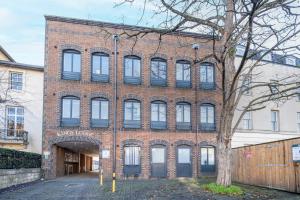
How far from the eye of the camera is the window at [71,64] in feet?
85.8

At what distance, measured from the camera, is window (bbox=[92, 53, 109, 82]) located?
26.7 metres

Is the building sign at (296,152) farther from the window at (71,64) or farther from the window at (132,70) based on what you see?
the window at (71,64)

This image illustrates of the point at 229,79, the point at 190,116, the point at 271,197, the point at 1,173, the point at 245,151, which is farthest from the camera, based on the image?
the point at 190,116

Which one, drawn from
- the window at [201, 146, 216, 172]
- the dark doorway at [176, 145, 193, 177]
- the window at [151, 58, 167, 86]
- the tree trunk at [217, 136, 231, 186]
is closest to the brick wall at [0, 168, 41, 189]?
the dark doorway at [176, 145, 193, 177]

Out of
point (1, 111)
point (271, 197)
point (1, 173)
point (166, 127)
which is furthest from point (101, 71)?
point (271, 197)

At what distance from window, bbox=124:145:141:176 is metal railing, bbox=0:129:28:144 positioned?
925cm

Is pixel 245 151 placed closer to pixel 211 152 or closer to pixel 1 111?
pixel 211 152

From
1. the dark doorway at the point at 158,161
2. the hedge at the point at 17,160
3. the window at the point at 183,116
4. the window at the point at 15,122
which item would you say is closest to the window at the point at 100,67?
the window at the point at 183,116

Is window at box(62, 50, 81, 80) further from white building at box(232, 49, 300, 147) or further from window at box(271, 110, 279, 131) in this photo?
window at box(271, 110, 279, 131)

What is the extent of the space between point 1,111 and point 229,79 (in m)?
19.2

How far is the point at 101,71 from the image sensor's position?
26875mm

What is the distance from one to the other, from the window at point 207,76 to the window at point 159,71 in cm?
304

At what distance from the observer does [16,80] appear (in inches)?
1198

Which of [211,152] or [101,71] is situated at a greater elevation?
[101,71]
